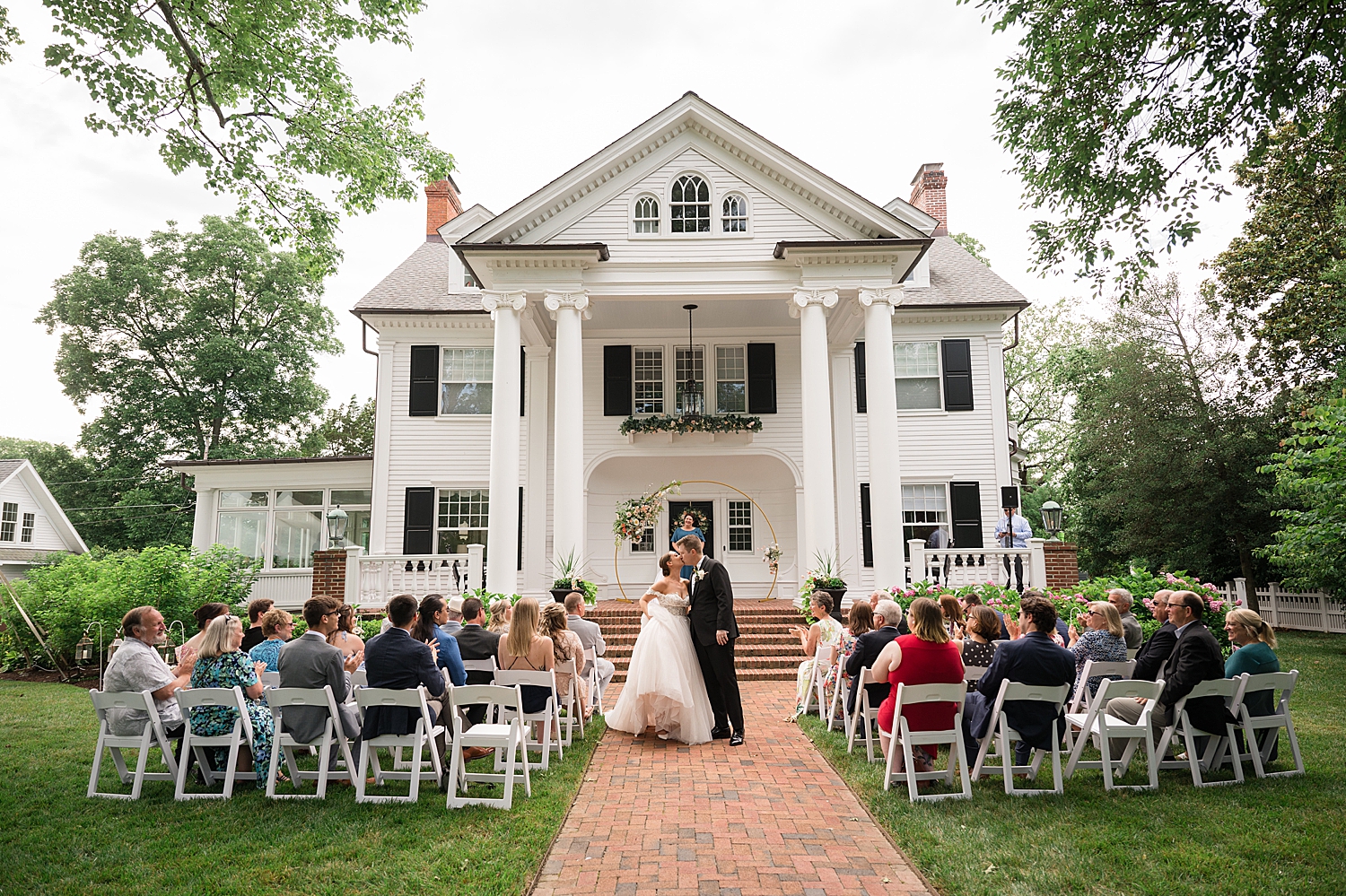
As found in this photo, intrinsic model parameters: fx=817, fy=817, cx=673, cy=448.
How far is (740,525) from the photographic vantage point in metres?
18.5

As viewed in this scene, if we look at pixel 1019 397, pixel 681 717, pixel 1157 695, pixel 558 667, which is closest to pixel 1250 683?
pixel 1157 695

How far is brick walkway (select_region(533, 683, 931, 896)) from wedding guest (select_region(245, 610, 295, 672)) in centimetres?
270

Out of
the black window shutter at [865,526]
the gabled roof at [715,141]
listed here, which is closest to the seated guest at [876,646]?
the gabled roof at [715,141]

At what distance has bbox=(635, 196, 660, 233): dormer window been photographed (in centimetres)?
1536

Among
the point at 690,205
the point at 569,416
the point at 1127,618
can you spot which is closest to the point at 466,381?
the point at 569,416

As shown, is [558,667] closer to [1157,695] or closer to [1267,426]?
[1157,695]

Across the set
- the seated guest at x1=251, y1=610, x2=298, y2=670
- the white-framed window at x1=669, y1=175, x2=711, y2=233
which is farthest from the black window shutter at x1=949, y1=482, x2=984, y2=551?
the seated guest at x1=251, y1=610, x2=298, y2=670

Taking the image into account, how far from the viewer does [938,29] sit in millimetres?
7258

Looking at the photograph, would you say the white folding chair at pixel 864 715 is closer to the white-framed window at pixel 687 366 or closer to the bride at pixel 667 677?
the bride at pixel 667 677

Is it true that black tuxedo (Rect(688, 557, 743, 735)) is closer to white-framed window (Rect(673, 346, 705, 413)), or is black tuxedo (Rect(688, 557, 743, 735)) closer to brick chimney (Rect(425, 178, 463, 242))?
white-framed window (Rect(673, 346, 705, 413))

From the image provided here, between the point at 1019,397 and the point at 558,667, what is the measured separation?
32616 mm

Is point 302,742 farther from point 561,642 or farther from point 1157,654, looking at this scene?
point 1157,654

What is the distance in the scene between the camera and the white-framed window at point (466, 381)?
18.0 m

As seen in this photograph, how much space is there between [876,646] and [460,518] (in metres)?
12.6
